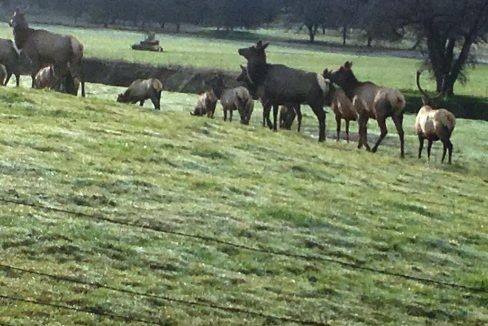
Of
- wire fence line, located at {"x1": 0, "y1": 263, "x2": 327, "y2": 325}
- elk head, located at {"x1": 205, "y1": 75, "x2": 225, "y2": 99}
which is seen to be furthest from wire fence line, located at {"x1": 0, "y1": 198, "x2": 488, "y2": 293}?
elk head, located at {"x1": 205, "y1": 75, "x2": 225, "y2": 99}

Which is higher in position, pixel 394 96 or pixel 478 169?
pixel 394 96

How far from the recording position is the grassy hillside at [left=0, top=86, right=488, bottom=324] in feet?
35.5

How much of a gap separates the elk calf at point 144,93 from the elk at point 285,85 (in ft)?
23.5

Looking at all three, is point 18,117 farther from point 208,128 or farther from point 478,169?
point 478,169

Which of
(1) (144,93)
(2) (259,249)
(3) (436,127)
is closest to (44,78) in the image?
(1) (144,93)

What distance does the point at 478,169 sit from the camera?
25.7 metres

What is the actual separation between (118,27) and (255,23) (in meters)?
15.0

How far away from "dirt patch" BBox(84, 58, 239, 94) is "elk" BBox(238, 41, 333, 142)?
20595 mm

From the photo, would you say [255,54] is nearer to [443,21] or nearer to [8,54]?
[8,54]

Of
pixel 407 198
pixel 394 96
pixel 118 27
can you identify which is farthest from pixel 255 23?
pixel 407 198

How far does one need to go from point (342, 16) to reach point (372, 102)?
199 ft

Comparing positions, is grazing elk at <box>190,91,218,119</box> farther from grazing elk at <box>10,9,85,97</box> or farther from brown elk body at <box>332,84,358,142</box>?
grazing elk at <box>10,9,85,97</box>

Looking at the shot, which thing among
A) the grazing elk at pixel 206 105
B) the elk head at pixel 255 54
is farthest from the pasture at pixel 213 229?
the grazing elk at pixel 206 105

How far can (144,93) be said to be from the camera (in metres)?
33.6
